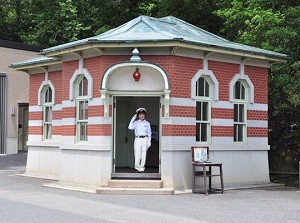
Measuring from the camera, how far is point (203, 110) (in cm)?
1562

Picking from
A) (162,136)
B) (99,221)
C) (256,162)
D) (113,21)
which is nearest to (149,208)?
→ (99,221)

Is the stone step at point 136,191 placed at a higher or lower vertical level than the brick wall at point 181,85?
lower

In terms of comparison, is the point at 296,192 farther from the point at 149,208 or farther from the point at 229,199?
the point at 149,208

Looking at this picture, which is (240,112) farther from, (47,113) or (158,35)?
(47,113)

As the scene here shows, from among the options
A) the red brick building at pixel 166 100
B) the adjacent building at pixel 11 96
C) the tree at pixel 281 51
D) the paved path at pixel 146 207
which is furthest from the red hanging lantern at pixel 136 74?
the adjacent building at pixel 11 96

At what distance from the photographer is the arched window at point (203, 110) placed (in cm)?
1545

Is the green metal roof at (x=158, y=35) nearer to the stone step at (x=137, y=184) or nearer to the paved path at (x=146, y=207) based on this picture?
the stone step at (x=137, y=184)

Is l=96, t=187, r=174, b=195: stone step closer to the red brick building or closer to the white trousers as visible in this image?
the red brick building

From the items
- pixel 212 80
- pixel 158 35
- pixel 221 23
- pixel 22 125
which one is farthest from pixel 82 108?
pixel 22 125

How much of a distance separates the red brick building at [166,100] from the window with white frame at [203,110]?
3 centimetres

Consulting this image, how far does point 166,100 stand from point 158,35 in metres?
1.95

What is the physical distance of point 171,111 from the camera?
573 inches

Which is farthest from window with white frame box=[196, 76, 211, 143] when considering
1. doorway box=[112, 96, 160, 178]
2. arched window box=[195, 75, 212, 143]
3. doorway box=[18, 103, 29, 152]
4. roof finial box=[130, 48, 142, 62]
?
doorway box=[18, 103, 29, 152]

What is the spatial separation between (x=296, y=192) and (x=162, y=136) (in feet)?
14.7
